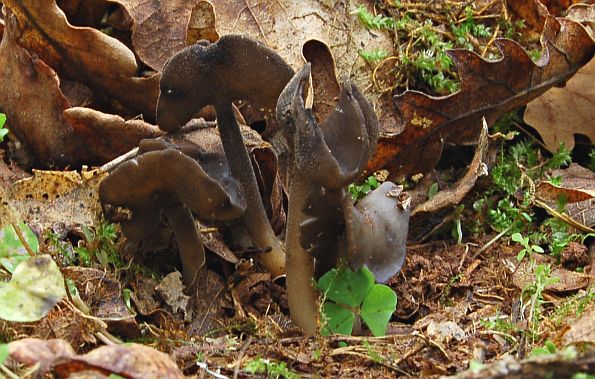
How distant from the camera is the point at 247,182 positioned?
247 cm

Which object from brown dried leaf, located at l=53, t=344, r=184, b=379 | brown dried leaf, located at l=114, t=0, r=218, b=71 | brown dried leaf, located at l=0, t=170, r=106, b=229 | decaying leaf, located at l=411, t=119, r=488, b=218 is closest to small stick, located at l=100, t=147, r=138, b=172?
brown dried leaf, located at l=0, t=170, r=106, b=229

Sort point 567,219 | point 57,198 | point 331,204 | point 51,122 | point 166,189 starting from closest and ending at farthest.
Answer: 1. point 331,204
2. point 166,189
3. point 57,198
4. point 567,219
5. point 51,122

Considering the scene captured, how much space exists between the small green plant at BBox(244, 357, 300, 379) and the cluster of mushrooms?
41 cm

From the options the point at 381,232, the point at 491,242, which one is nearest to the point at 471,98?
the point at 491,242

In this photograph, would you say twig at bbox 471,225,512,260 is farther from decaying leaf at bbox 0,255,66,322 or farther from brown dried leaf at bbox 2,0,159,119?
decaying leaf at bbox 0,255,66,322

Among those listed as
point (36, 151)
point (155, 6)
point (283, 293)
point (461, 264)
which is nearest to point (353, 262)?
point (283, 293)

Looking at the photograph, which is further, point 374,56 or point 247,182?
point 374,56

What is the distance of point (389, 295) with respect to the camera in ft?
7.41

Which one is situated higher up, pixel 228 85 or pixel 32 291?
pixel 228 85

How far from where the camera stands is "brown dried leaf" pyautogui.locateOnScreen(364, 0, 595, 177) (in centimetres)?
297

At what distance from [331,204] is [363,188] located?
2.68 ft

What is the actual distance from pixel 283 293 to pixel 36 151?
3.57ft

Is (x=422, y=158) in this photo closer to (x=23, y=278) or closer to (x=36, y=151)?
(x=36, y=151)

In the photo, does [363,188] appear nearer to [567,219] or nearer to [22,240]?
[567,219]
